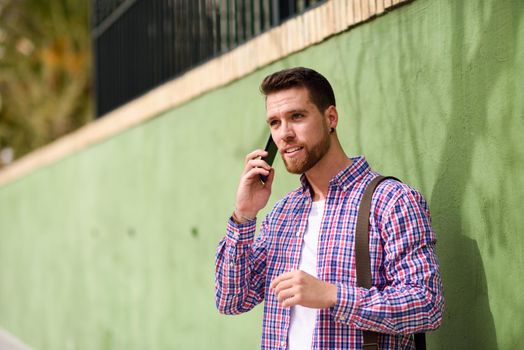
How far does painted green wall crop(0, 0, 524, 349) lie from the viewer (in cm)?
308

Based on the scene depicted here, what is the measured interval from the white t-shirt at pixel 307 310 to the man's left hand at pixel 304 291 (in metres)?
0.32

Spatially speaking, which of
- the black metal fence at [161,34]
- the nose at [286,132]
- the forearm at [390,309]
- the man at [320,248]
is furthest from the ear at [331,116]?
the black metal fence at [161,34]

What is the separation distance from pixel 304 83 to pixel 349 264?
66 centimetres

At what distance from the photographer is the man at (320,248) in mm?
2619

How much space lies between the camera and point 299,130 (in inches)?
118

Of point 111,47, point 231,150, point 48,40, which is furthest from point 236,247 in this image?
point 48,40

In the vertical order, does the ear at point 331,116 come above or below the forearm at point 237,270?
above

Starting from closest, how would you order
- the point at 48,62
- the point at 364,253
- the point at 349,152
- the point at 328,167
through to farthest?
1. the point at 364,253
2. the point at 328,167
3. the point at 349,152
4. the point at 48,62

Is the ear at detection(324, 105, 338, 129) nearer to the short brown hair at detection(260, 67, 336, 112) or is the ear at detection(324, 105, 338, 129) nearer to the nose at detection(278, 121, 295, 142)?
the short brown hair at detection(260, 67, 336, 112)

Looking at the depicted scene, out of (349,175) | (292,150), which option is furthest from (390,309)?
(292,150)

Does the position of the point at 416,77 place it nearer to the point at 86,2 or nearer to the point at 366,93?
the point at 366,93

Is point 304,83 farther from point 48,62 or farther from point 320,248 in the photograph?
point 48,62

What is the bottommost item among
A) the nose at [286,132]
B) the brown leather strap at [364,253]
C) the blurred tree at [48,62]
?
the brown leather strap at [364,253]

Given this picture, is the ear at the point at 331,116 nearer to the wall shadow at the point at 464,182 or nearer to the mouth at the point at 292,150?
the mouth at the point at 292,150
